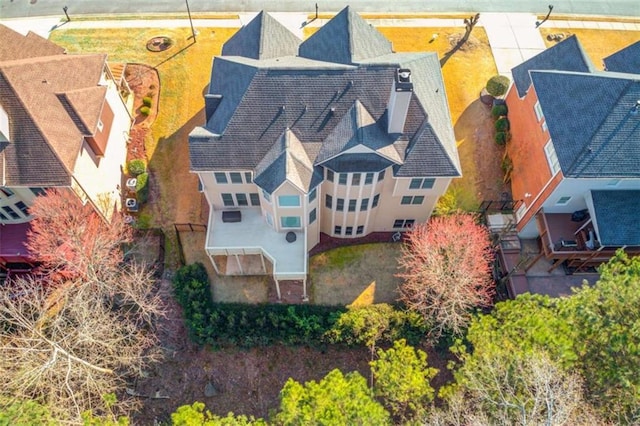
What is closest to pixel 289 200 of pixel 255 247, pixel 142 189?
pixel 255 247

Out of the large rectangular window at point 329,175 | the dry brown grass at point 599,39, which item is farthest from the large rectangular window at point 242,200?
the dry brown grass at point 599,39

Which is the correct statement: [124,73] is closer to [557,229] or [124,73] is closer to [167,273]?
[167,273]

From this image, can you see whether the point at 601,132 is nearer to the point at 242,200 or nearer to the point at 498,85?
the point at 498,85

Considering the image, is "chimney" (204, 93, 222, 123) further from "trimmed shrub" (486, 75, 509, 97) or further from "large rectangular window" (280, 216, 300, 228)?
"trimmed shrub" (486, 75, 509, 97)

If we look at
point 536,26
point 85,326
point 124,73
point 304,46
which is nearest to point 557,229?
point 304,46

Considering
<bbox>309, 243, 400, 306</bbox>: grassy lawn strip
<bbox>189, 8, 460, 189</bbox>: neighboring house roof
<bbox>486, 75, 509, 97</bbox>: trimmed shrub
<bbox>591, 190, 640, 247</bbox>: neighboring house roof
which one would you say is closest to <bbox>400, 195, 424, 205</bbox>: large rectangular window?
<bbox>189, 8, 460, 189</bbox>: neighboring house roof

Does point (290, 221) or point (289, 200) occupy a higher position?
point (289, 200)
